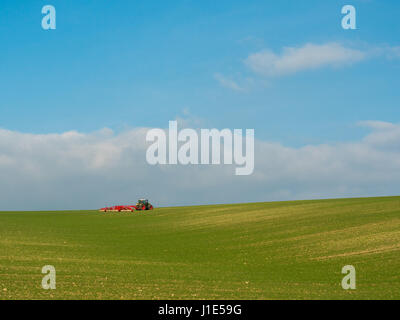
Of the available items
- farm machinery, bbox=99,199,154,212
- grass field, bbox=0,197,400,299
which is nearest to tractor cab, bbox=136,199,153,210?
farm machinery, bbox=99,199,154,212

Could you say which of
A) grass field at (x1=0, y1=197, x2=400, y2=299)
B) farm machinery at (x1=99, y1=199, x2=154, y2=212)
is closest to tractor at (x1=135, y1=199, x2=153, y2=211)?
farm machinery at (x1=99, y1=199, x2=154, y2=212)

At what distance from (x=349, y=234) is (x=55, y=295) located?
32647 mm

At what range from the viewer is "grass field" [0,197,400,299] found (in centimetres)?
2186

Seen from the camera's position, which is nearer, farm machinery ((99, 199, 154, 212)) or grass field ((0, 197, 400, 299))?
grass field ((0, 197, 400, 299))

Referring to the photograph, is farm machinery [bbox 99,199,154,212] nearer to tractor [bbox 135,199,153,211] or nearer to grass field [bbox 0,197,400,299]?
tractor [bbox 135,199,153,211]

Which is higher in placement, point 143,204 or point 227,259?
point 143,204

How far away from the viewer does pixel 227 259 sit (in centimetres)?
3856

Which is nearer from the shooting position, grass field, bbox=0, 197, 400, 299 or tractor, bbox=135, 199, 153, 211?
grass field, bbox=0, 197, 400, 299

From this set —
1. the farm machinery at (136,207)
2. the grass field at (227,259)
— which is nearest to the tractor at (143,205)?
the farm machinery at (136,207)

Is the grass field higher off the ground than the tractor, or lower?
lower

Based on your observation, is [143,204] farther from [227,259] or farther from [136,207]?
[227,259]

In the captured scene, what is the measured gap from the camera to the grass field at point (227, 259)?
861 inches

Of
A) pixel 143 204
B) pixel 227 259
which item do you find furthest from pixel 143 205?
pixel 227 259
